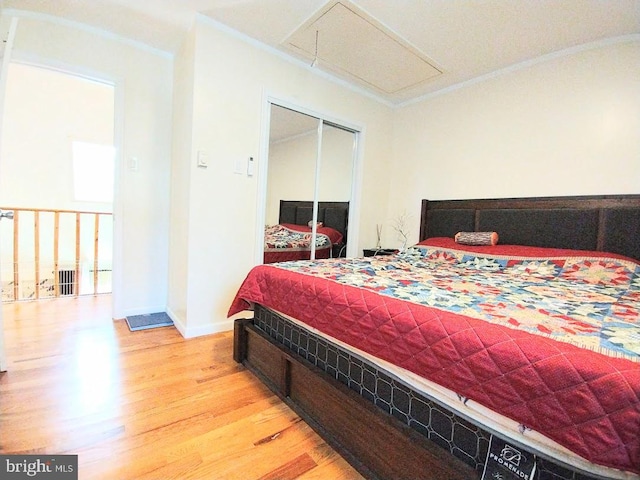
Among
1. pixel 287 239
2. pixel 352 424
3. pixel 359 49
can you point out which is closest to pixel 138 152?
pixel 287 239

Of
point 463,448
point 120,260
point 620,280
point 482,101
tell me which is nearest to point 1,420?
point 120,260

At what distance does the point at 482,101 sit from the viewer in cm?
287

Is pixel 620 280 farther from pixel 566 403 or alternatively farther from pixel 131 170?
pixel 131 170

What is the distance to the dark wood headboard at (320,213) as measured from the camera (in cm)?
299

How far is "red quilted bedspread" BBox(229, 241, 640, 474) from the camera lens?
0.65m

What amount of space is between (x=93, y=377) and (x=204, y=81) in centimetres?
214

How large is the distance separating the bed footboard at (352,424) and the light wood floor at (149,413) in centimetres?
7

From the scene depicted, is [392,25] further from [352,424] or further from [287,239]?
[352,424]

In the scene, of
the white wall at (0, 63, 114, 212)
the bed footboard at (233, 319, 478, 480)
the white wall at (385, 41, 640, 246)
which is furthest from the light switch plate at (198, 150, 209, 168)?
the white wall at (0, 63, 114, 212)

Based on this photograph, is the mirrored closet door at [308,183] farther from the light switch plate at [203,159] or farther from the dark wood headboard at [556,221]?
the dark wood headboard at [556,221]

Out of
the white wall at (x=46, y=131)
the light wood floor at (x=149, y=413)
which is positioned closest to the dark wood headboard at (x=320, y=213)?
the light wood floor at (x=149, y=413)

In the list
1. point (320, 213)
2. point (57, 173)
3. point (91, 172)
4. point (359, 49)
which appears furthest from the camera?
point (91, 172)

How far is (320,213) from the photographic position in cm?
322

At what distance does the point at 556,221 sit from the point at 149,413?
121 inches
